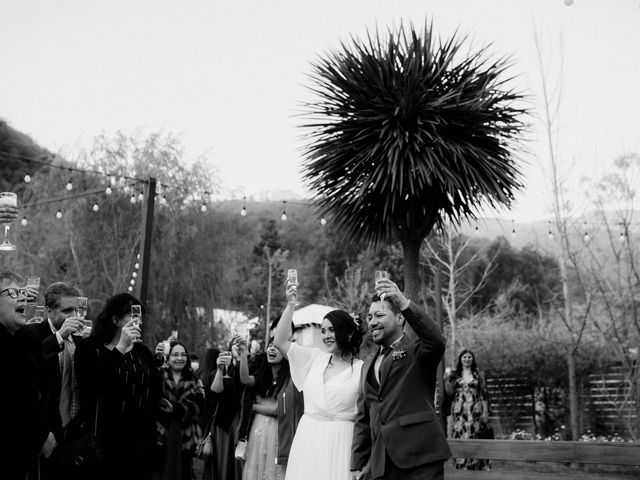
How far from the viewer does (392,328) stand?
13.8ft

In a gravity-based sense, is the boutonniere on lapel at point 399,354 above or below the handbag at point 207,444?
above

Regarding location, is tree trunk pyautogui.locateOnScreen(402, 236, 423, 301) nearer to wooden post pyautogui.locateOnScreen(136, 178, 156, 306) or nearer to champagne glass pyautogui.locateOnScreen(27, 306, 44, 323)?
champagne glass pyautogui.locateOnScreen(27, 306, 44, 323)

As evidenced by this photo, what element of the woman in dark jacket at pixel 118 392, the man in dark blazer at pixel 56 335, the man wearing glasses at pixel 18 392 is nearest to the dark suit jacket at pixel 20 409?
the man wearing glasses at pixel 18 392

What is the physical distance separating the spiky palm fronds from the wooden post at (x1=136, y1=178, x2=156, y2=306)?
4.25 meters

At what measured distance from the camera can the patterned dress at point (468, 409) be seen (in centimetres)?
819

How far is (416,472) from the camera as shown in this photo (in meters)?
3.77

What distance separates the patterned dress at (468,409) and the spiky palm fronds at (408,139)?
6.66ft

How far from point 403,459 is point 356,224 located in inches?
229

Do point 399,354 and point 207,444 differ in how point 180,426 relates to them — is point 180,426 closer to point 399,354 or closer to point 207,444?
point 207,444

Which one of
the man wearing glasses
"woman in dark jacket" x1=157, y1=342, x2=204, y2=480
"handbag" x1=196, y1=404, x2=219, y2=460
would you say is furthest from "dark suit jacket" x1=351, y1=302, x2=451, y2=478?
"handbag" x1=196, y1=404, x2=219, y2=460

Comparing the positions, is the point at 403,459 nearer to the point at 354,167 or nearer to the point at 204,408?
the point at 204,408

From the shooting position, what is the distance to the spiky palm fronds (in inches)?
339

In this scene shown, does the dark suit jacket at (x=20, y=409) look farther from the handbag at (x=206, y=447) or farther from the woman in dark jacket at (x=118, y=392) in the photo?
the handbag at (x=206, y=447)

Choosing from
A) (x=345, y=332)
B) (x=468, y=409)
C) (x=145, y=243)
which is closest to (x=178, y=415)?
(x=345, y=332)
